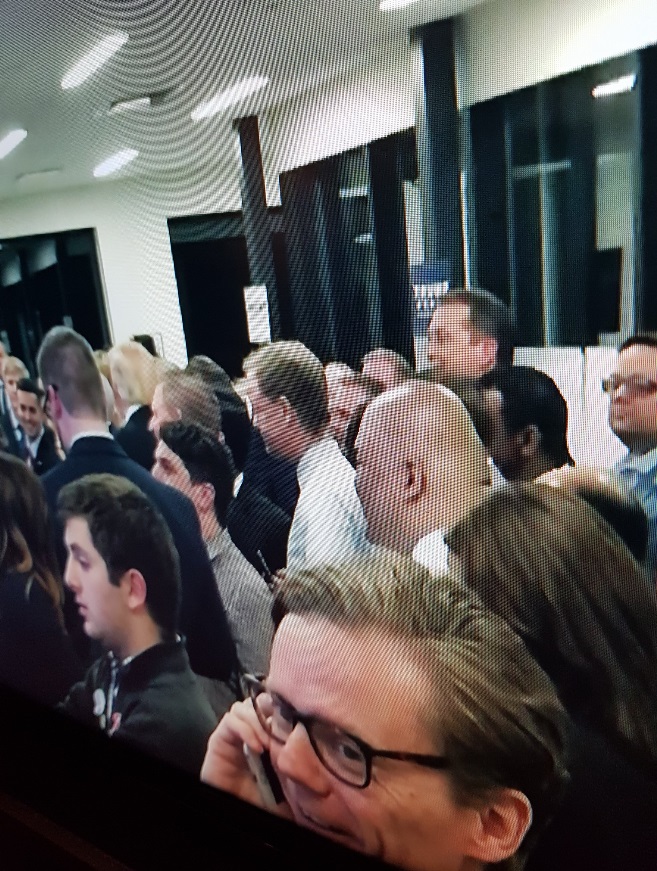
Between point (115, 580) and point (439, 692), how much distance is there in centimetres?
56

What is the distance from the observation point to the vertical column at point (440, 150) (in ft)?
2.55

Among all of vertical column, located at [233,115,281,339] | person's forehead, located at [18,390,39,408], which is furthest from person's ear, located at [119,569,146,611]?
vertical column, located at [233,115,281,339]

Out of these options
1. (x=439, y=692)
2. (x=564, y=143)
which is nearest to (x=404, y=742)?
(x=439, y=692)

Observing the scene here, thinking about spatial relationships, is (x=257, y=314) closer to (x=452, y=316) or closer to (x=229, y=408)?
(x=229, y=408)

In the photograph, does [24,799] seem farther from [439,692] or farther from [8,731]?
[439,692]

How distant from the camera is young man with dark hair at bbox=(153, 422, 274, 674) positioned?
102 centimetres

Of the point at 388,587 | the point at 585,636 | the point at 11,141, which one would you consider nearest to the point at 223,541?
the point at 388,587

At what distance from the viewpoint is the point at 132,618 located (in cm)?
119

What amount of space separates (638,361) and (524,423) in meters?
0.12

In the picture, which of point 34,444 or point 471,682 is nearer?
point 471,682

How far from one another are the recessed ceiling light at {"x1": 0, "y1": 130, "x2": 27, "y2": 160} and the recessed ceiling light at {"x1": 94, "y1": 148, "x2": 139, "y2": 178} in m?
0.21

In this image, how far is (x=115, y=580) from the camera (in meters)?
1.21

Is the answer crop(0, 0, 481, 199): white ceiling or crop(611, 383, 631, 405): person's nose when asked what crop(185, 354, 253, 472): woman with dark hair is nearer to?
crop(0, 0, 481, 199): white ceiling

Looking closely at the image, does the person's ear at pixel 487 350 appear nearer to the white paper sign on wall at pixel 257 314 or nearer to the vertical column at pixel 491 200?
the vertical column at pixel 491 200
